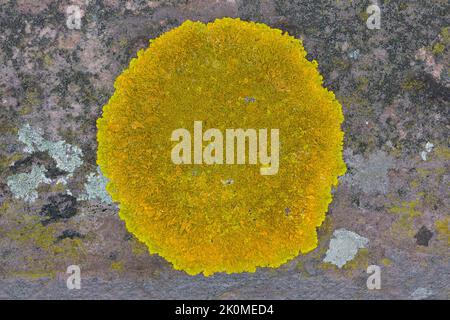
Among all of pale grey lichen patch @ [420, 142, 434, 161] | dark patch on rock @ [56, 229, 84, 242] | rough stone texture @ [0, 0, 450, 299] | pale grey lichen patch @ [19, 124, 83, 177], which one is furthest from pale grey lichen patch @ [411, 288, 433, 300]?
pale grey lichen patch @ [19, 124, 83, 177]

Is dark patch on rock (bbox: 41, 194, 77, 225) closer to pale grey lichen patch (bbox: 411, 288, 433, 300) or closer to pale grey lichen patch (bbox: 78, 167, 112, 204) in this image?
pale grey lichen patch (bbox: 78, 167, 112, 204)

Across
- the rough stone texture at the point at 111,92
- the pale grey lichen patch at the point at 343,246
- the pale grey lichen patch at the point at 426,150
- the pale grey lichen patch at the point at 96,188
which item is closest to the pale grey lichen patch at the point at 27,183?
the rough stone texture at the point at 111,92

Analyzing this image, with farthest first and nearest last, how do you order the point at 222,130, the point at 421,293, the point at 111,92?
the point at 421,293
the point at 111,92
the point at 222,130

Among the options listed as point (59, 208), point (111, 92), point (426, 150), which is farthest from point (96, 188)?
point (426, 150)

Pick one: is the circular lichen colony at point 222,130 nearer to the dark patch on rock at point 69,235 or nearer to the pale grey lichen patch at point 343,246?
the pale grey lichen patch at point 343,246

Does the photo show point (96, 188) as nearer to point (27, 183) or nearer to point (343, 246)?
point (27, 183)

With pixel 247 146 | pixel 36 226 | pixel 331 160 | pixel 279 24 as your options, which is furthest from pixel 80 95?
pixel 331 160

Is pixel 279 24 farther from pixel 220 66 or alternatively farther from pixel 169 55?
pixel 169 55
